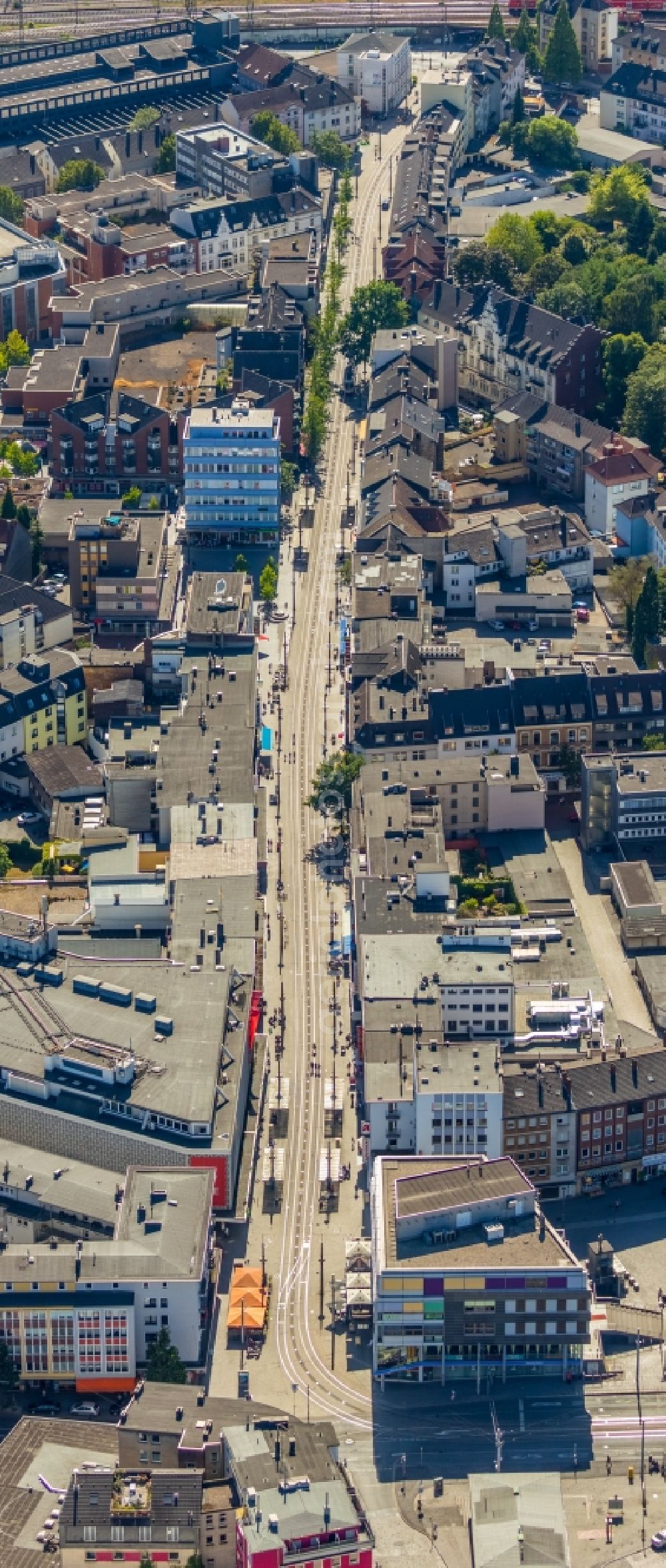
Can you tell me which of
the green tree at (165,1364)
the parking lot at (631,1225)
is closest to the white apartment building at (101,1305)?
the green tree at (165,1364)

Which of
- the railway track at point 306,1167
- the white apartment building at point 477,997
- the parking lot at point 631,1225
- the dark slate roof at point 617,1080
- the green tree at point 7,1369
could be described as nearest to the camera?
the green tree at point 7,1369

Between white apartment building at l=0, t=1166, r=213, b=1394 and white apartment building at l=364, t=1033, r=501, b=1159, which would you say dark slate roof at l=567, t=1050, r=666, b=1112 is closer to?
white apartment building at l=364, t=1033, r=501, b=1159

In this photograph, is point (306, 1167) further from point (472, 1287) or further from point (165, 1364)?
point (165, 1364)

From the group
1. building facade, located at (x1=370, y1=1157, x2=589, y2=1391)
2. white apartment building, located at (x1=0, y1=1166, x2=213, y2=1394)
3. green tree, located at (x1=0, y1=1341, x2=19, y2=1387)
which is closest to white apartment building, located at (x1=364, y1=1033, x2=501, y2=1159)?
building facade, located at (x1=370, y1=1157, x2=589, y2=1391)

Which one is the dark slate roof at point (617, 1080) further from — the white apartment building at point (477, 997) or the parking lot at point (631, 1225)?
the white apartment building at point (477, 997)

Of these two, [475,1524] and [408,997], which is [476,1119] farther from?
[475,1524]

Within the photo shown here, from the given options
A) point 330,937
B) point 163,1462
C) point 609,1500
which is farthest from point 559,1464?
point 330,937
